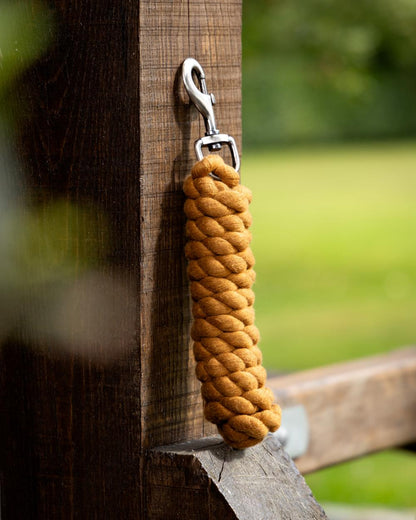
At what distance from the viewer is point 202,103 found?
1019 millimetres

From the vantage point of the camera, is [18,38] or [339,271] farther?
[339,271]

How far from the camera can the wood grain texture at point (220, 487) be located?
98 centimetres

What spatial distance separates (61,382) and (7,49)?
15.0 inches

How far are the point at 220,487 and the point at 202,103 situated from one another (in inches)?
16.3

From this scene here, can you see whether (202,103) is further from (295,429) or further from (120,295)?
(295,429)

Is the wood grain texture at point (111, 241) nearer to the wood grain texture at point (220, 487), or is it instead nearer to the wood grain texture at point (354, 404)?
the wood grain texture at point (220, 487)

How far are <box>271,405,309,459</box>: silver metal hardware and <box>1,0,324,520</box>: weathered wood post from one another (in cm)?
48

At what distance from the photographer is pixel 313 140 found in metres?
27.0

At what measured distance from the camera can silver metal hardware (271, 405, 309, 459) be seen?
1551mm

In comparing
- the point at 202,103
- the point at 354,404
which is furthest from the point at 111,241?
the point at 354,404

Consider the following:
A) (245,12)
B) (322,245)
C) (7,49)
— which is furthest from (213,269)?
(322,245)

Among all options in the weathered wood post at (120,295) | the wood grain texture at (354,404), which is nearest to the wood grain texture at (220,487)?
the weathered wood post at (120,295)

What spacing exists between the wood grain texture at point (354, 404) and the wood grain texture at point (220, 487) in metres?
0.54

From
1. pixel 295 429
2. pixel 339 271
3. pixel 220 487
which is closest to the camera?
pixel 220 487
